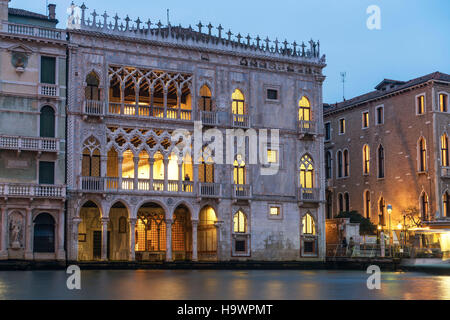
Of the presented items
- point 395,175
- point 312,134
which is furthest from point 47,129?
point 395,175

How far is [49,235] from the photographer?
127ft

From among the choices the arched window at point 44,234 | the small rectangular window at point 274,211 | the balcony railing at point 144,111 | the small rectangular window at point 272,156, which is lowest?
the arched window at point 44,234

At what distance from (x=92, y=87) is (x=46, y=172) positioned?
574 cm

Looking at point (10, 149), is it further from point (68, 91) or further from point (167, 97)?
point (167, 97)

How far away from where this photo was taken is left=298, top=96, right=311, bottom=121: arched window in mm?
46656

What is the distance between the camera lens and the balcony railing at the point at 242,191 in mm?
43531

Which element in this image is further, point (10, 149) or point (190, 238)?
point (190, 238)

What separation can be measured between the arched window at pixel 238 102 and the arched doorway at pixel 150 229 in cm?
779

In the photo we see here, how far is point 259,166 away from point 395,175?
1300 centimetres

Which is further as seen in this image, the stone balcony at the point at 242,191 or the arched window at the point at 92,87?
the stone balcony at the point at 242,191

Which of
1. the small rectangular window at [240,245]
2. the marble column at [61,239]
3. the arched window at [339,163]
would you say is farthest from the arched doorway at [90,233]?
the arched window at [339,163]

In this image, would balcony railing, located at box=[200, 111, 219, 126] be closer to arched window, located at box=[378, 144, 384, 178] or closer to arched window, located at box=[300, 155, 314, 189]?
arched window, located at box=[300, 155, 314, 189]

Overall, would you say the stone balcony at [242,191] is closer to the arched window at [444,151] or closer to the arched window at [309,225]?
the arched window at [309,225]

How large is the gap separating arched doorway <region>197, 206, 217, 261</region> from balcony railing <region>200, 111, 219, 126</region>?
209 inches
